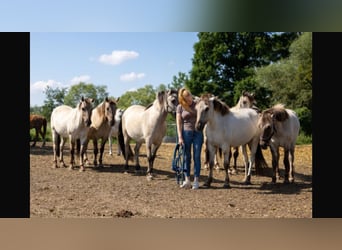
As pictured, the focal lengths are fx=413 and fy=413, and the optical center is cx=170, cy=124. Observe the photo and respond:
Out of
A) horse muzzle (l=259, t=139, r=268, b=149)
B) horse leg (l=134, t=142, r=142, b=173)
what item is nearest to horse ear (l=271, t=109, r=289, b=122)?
horse muzzle (l=259, t=139, r=268, b=149)

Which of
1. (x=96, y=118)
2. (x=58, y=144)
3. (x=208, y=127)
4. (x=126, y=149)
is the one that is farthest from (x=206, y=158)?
(x=58, y=144)

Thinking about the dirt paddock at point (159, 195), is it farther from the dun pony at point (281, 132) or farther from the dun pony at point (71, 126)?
the dun pony at point (71, 126)

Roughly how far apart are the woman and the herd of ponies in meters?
0.10

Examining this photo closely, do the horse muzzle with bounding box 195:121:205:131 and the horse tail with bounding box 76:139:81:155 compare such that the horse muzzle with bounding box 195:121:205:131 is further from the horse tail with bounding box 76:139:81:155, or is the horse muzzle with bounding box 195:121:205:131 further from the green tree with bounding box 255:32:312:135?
the horse tail with bounding box 76:139:81:155

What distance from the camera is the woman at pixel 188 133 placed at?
15.8ft

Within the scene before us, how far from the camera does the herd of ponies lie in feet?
16.4

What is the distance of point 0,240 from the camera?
3.95 metres

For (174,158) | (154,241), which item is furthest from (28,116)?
(154,241)

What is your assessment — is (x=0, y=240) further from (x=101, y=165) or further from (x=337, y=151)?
(x=337, y=151)

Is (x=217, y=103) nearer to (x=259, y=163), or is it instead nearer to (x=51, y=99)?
(x=259, y=163)

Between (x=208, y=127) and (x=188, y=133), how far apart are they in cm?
29

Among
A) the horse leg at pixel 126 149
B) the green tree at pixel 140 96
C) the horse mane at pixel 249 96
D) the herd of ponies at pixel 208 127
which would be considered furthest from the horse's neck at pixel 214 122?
the horse leg at pixel 126 149

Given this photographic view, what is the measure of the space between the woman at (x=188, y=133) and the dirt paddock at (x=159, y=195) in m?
0.15

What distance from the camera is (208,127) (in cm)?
500
